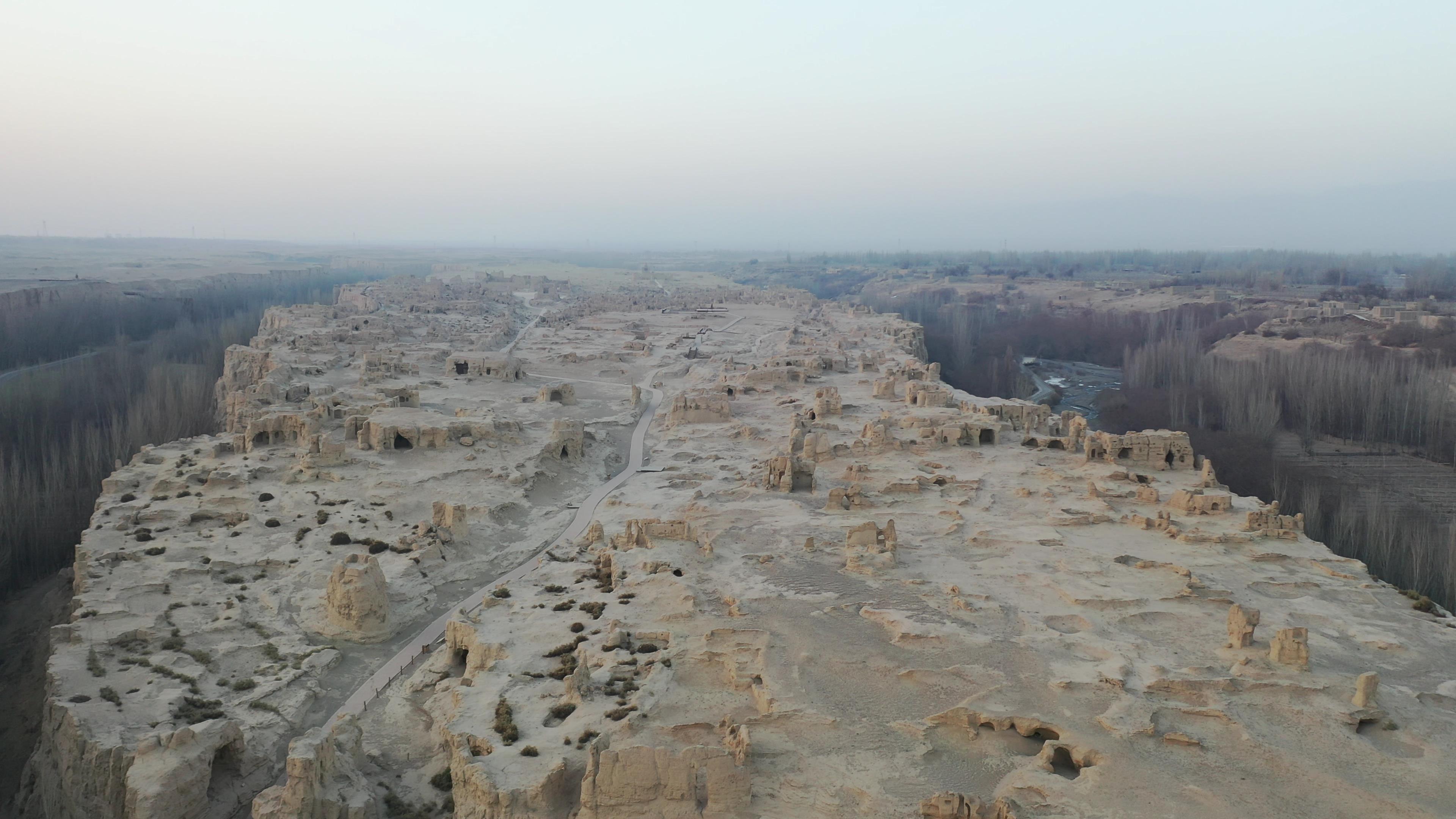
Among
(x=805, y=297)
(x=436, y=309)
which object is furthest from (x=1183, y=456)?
(x=805, y=297)

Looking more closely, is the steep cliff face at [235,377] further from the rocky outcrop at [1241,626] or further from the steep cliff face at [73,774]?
the rocky outcrop at [1241,626]

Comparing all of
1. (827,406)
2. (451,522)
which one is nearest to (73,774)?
(451,522)

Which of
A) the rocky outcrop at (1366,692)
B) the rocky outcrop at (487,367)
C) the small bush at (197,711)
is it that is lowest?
the small bush at (197,711)

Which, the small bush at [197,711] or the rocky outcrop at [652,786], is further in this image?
the small bush at [197,711]

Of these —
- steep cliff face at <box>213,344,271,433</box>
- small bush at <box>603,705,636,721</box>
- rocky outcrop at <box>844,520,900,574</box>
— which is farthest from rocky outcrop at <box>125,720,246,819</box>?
steep cliff face at <box>213,344,271,433</box>

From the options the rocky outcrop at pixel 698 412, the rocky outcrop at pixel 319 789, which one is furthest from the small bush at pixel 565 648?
the rocky outcrop at pixel 698 412

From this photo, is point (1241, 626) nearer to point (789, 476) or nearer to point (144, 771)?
point (789, 476)
